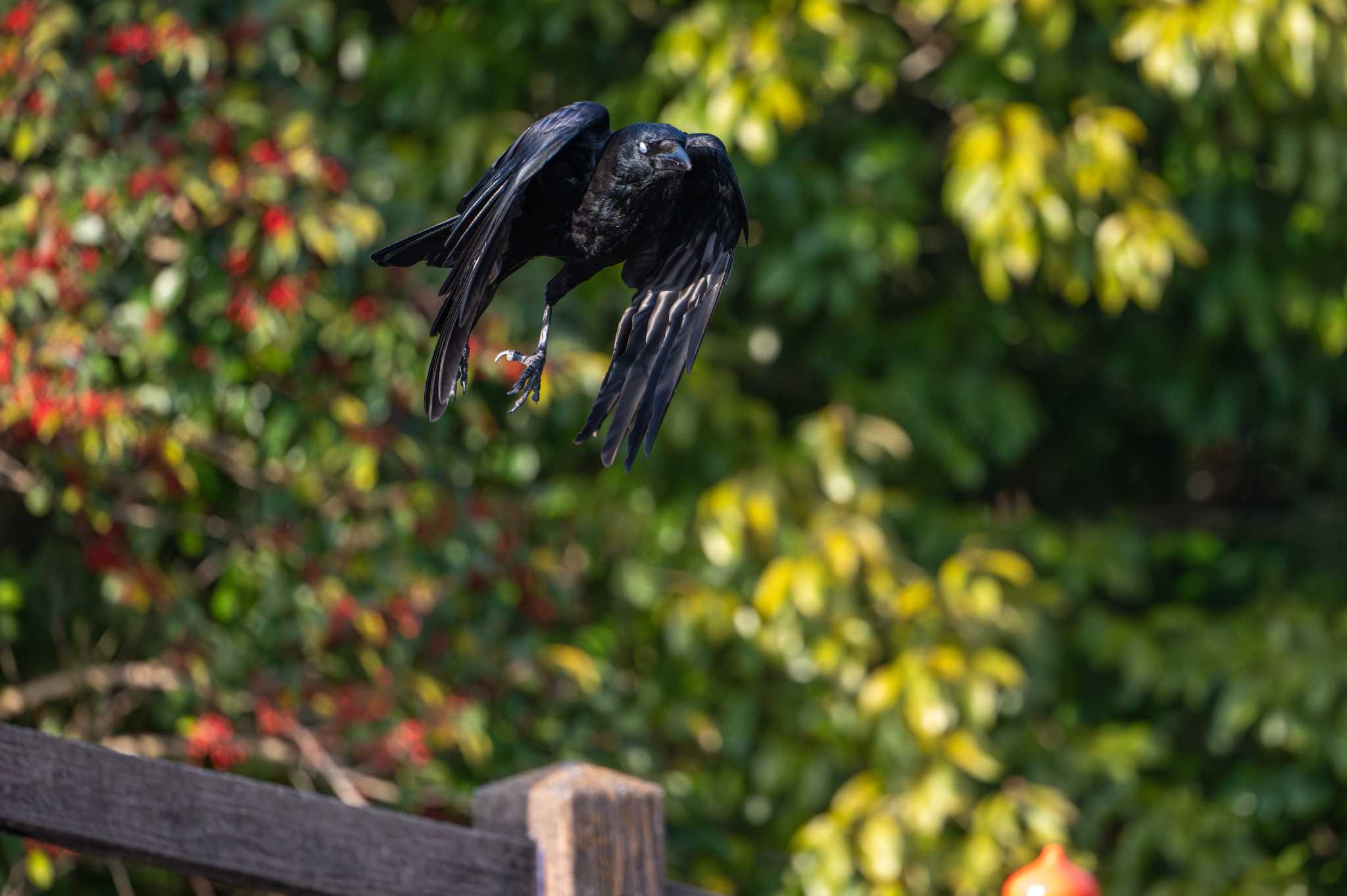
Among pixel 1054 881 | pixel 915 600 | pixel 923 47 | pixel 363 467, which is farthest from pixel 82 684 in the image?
pixel 923 47

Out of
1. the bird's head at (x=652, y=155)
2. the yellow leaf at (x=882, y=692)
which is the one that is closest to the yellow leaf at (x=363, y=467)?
the yellow leaf at (x=882, y=692)

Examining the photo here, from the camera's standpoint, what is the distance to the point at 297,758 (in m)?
3.47

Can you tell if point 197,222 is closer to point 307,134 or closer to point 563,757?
point 307,134

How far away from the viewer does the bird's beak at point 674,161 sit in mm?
1375

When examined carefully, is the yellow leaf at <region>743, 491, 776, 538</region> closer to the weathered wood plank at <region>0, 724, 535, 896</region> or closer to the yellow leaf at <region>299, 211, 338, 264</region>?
the yellow leaf at <region>299, 211, 338, 264</region>

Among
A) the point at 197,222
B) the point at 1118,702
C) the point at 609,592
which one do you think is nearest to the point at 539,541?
A: the point at 609,592

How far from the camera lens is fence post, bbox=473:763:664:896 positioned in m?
1.94

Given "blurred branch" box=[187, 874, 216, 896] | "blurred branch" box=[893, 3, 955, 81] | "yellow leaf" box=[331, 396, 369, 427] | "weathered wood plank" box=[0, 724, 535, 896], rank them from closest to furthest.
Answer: "weathered wood plank" box=[0, 724, 535, 896]
"yellow leaf" box=[331, 396, 369, 427]
"blurred branch" box=[187, 874, 216, 896]
"blurred branch" box=[893, 3, 955, 81]

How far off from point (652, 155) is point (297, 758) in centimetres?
237

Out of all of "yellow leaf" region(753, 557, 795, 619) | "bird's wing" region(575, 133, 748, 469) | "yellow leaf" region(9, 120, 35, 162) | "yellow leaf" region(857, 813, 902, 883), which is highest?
"bird's wing" region(575, 133, 748, 469)

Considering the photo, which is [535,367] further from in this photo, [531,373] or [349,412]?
[349,412]

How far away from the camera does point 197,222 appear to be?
11.3 ft

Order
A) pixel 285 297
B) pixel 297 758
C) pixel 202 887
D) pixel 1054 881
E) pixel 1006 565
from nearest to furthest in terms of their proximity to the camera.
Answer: pixel 1054 881
pixel 285 297
pixel 297 758
pixel 202 887
pixel 1006 565

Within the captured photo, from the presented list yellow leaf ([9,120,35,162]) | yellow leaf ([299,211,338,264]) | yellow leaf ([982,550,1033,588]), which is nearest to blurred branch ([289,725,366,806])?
yellow leaf ([299,211,338,264])
